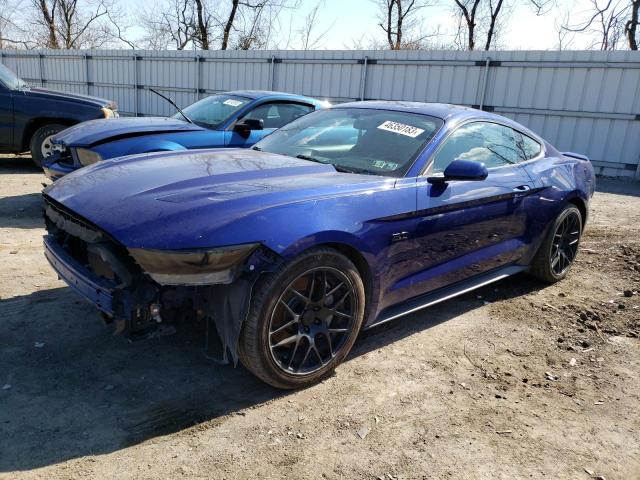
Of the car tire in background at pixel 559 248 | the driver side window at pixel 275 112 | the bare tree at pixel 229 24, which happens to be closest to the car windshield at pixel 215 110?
the driver side window at pixel 275 112

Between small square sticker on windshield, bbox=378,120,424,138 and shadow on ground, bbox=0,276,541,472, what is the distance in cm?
141

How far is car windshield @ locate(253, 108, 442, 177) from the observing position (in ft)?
11.7

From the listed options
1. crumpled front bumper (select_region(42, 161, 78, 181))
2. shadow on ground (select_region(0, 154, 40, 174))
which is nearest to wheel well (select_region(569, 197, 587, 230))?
crumpled front bumper (select_region(42, 161, 78, 181))

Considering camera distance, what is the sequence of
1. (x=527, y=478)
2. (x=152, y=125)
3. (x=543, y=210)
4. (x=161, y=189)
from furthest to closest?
(x=152, y=125) → (x=543, y=210) → (x=161, y=189) → (x=527, y=478)

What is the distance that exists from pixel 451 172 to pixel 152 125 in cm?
395

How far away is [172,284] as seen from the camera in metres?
2.52

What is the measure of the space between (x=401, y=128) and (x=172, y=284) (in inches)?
81.1

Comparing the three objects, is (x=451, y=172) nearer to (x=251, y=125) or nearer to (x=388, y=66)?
(x=251, y=125)

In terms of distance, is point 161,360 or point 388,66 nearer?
point 161,360

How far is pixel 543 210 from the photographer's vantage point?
4.46m

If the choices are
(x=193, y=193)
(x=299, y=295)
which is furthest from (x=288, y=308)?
(x=193, y=193)

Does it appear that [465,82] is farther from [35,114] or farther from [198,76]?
[35,114]

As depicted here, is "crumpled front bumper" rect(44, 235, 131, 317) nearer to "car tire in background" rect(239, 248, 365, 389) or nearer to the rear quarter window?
"car tire in background" rect(239, 248, 365, 389)

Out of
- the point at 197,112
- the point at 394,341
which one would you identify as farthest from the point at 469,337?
the point at 197,112
